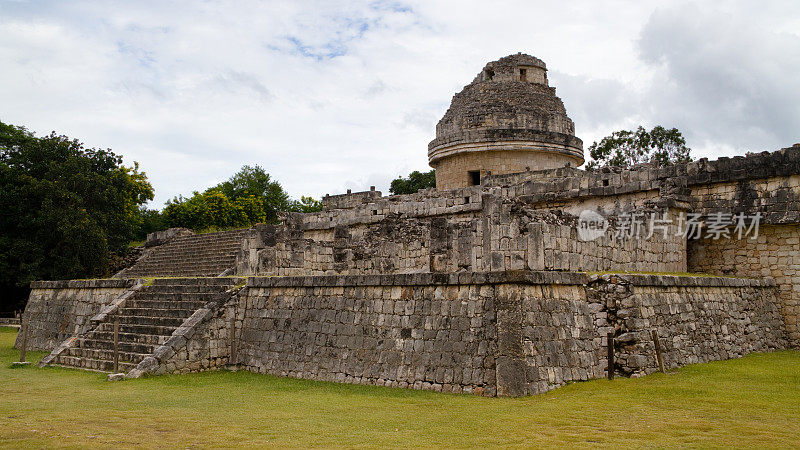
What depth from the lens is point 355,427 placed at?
8812 millimetres

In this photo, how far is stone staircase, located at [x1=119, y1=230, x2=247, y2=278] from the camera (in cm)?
2527

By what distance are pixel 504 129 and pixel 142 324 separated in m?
12.7

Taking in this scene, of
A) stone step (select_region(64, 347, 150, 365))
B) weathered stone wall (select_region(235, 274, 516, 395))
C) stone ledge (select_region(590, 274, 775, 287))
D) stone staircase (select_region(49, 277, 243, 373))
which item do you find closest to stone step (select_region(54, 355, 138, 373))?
stone staircase (select_region(49, 277, 243, 373))

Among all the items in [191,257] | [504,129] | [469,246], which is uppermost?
[504,129]

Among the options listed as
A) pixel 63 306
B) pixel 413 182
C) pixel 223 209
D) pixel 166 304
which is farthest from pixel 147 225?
pixel 166 304

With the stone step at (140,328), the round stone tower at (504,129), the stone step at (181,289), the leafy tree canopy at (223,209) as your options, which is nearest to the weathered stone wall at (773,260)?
the round stone tower at (504,129)

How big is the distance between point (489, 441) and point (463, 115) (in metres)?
17.2

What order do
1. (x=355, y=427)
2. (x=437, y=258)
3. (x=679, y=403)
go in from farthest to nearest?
(x=437, y=258) → (x=679, y=403) → (x=355, y=427)

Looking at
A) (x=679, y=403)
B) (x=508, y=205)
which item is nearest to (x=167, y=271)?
(x=508, y=205)

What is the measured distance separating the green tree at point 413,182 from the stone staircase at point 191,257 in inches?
658

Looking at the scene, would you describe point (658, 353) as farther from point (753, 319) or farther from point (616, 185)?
point (616, 185)

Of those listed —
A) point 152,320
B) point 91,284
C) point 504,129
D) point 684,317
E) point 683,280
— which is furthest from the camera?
point 504,129

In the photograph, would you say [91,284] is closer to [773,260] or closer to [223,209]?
[773,260]

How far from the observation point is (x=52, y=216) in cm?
2656
